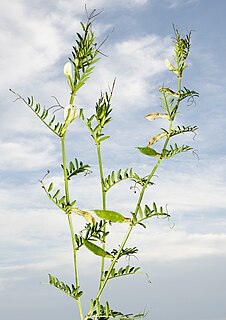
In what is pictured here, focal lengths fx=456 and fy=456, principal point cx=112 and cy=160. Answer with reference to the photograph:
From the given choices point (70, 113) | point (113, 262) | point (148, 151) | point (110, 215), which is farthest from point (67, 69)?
point (113, 262)

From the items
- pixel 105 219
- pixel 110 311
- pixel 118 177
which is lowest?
pixel 110 311

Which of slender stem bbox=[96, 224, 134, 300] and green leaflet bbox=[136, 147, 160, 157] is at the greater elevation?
green leaflet bbox=[136, 147, 160, 157]

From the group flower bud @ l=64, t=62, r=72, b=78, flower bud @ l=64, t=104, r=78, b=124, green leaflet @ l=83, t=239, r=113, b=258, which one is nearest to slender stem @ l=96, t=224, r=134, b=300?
green leaflet @ l=83, t=239, r=113, b=258

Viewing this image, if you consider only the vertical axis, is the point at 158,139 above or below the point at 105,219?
above

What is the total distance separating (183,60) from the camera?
1.64 metres

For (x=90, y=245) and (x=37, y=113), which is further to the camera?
(x=37, y=113)

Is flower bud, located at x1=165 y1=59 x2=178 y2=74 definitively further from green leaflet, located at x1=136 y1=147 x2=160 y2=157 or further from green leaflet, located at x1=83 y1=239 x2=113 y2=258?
green leaflet, located at x1=83 y1=239 x2=113 y2=258

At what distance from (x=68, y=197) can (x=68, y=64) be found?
1.45 feet

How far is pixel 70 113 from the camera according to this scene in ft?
4.90

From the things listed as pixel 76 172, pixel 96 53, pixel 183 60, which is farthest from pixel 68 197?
pixel 183 60

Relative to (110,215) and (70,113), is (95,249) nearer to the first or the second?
(110,215)

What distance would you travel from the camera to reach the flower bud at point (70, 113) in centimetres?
Answer: 149

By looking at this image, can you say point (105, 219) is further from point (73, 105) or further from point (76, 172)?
point (73, 105)

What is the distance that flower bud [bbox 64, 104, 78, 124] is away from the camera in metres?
1.49
